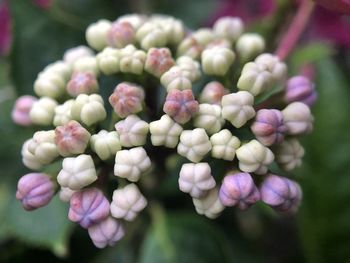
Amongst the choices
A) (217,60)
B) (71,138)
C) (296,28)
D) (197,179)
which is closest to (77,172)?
(71,138)

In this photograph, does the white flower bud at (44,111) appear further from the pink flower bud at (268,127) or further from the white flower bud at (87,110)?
the pink flower bud at (268,127)

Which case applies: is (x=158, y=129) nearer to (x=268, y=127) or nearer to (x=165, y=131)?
(x=165, y=131)

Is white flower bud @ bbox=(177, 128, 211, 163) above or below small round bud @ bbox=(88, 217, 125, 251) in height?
above

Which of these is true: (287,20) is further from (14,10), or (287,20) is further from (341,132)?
(14,10)

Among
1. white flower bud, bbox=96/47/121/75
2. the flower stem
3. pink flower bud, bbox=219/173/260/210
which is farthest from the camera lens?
the flower stem

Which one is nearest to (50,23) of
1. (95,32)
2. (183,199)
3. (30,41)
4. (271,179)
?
(30,41)

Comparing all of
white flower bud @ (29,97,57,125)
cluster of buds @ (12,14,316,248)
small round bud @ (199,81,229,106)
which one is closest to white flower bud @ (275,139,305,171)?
cluster of buds @ (12,14,316,248)

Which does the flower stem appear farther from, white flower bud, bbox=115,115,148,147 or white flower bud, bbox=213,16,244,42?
white flower bud, bbox=115,115,148,147
